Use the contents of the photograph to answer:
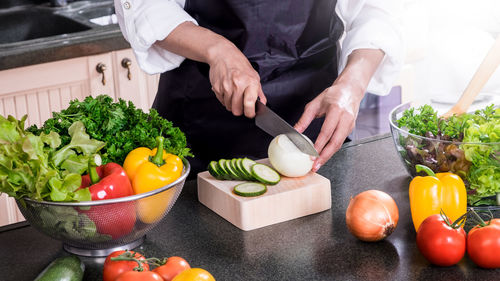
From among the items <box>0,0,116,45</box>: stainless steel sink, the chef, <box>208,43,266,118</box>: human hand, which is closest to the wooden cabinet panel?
<box>0,0,116,45</box>: stainless steel sink

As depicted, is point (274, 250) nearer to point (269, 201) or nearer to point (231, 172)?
point (269, 201)

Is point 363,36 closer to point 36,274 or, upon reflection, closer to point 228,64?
point 228,64

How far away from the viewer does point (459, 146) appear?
122 centimetres

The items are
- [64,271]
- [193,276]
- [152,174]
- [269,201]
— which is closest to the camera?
[193,276]

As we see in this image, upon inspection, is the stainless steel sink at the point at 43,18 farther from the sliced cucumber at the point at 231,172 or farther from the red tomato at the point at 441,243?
the red tomato at the point at 441,243

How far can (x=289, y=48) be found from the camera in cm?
161

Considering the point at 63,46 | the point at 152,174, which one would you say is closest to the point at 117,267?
the point at 152,174

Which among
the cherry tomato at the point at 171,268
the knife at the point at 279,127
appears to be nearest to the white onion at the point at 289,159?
the knife at the point at 279,127

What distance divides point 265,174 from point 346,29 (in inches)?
21.4

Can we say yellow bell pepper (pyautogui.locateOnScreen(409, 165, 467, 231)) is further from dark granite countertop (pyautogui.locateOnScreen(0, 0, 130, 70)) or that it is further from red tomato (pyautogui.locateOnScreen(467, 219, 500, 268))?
dark granite countertop (pyautogui.locateOnScreen(0, 0, 130, 70))

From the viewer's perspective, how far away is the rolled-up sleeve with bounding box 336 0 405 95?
1.53m

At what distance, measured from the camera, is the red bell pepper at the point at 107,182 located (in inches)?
41.1

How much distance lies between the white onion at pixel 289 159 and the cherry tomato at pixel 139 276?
455 mm

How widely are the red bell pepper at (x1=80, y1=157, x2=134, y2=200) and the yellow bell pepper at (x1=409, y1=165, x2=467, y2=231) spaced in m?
0.50
